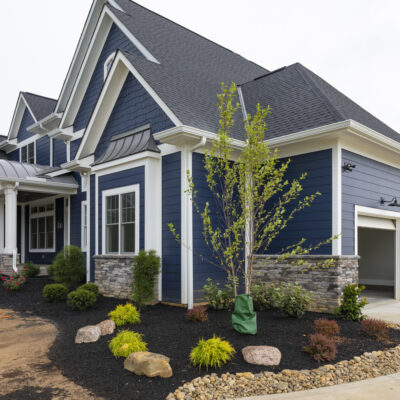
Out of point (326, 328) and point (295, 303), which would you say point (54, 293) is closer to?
point (295, 303)

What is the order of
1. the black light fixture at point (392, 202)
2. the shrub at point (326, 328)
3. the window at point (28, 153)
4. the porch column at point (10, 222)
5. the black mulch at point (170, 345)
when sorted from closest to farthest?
the black mulch at point (170, 345)
the shrub at point (326, 328)
the black light fixture at point (392, 202)
the porch column at point (10, 222)
the window at point (28, 153)

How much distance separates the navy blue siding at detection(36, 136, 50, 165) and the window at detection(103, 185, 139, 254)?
7748mm

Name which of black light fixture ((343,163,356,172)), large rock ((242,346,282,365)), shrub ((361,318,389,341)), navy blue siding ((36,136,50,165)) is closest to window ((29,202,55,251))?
navy blue siding ((36,136,50,165))

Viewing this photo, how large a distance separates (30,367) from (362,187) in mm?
7570

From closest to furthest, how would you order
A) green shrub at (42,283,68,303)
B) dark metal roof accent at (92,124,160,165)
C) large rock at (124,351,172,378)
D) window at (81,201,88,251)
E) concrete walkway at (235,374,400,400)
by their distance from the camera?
concrete walkway at (235,374,400,400) → large rock at (124,351,172,378) → dark metal roof accent at (92,124,160,165) → green shrub at (42,283,68,303) → window at (81,201,88,251)

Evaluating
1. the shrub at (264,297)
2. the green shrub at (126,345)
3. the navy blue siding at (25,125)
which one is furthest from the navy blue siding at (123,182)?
the navy blue siding at (25,125)

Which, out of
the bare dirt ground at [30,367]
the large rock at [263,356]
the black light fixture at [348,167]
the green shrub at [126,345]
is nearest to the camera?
the bare dirt ground at [30,367]

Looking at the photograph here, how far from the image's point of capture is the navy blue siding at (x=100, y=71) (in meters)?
12.2

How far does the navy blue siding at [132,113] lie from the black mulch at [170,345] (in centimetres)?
449

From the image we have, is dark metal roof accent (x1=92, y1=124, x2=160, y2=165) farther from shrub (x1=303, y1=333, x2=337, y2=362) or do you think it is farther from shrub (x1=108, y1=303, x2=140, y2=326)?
shrub (x1=303, y1=333, x2=337, y2=362)

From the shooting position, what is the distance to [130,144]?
404 inches

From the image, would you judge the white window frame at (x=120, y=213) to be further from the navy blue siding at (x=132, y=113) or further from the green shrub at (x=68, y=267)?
the navy blue siding at (x=132, y=113)

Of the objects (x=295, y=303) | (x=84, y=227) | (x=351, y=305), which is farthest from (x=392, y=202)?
(x=84, y=227)

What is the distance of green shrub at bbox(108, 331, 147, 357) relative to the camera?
5.17m
